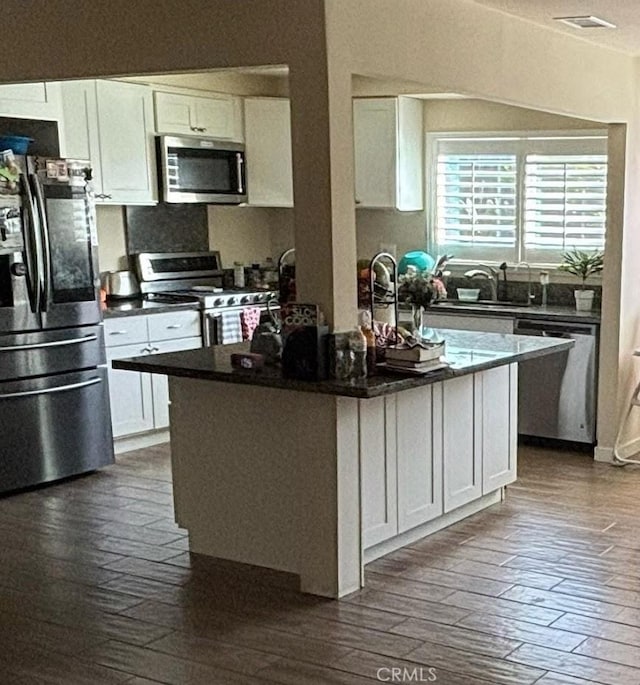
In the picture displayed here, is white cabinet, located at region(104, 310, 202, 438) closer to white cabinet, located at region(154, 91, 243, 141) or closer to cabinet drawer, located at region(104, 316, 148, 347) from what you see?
cabinet drawer, located at region(104, 316, 148, 347)

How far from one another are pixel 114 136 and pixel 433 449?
303 cm

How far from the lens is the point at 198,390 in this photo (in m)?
4.25

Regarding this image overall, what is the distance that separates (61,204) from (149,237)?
4.87 feet

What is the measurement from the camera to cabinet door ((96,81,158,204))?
20.4ft

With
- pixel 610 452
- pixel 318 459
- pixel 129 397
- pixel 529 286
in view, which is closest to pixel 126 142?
pixel 129 397

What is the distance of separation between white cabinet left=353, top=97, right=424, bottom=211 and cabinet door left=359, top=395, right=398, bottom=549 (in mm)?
2976

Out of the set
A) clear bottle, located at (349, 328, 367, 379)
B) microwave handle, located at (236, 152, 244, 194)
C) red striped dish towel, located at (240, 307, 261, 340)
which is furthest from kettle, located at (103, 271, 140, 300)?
clear bottle, located at (349, 328, 367, 379)

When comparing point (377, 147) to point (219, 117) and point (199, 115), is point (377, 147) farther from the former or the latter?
point (199, 115)

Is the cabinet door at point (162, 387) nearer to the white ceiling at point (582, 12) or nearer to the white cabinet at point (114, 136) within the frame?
the white cabinet at point (114, 136)

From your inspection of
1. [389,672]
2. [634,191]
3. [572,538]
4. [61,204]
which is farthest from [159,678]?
[634,191]

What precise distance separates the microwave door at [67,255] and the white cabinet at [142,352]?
1.35ft

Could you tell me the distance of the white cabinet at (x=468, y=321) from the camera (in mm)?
6332

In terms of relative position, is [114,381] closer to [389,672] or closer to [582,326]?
[582,326]

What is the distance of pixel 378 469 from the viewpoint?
13.9 feet
